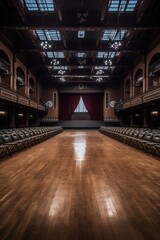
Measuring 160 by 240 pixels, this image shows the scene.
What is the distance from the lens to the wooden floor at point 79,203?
2119 mm

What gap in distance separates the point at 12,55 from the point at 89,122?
14904 mm

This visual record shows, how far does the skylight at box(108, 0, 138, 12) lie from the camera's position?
33.6 ft

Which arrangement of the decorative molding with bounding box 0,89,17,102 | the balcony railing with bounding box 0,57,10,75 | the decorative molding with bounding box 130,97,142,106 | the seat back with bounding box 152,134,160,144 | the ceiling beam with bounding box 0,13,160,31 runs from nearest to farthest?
the seat back with bounding box 152,134,160,144
the ceiling beam with bounding box 0,13,160,31
the decorative molding with bounding box 0,89,17,102
the balcony railing with bounding box 0,57,10,75
the decorative molding with bounding box 130,97,142,106

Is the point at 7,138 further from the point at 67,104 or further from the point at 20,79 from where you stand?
the point at 67,104

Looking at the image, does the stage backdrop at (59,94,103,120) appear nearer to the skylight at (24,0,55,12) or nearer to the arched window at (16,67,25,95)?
the arched window at (16,67,25,95)

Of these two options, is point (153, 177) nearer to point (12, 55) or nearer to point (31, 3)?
point (31, 3)

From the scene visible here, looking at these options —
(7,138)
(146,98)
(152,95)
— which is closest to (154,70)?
(146,98)

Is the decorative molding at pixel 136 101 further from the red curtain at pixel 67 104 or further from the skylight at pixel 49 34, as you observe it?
the red curtain at pixel 67 104

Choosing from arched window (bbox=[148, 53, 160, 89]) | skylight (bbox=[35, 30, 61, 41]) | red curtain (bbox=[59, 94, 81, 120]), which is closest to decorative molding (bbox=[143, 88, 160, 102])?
arched window (bbox=[148, 53, 160, 89])

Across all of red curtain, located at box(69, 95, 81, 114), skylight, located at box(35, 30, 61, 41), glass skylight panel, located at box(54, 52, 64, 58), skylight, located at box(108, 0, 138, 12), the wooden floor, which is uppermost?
skylight, located at box(35, 30, 61, 41)

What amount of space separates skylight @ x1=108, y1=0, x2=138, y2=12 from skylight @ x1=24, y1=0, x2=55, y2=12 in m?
3.13

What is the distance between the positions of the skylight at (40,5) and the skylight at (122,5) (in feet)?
10.3

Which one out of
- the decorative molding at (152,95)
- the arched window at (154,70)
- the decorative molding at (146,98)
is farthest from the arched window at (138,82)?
the decorative molding at (152,95)

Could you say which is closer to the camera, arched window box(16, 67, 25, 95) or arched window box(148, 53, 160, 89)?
arched window box(148, 53, 160, 89)
